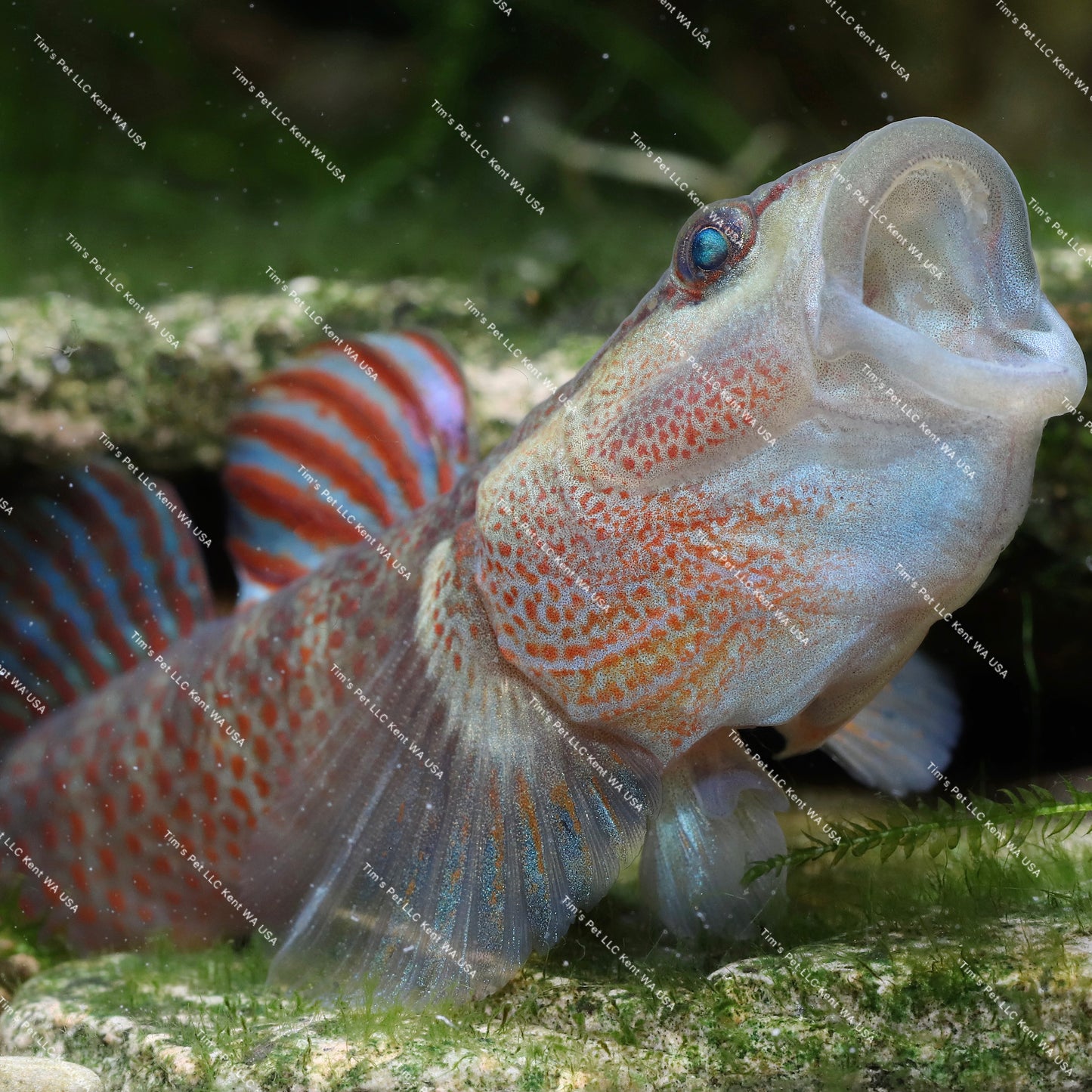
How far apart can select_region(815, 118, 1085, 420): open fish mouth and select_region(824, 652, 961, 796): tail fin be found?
1.24m

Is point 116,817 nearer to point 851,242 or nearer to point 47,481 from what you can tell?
point 47,481

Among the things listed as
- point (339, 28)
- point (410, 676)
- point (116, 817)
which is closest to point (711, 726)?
point (410, 676)

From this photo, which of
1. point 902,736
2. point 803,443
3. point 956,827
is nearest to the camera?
point 803,443

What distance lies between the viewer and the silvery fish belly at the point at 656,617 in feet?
5.49

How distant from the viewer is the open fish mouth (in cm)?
160

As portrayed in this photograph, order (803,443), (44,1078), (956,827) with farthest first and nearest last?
(956,827) → (44,1078) → (803,443)

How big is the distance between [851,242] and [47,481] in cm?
295

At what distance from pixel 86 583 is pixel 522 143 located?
236cm

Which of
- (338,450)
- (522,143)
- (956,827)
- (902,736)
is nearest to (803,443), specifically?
(956,827)

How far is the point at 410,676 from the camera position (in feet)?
7.36

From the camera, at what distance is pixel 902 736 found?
2699 mm

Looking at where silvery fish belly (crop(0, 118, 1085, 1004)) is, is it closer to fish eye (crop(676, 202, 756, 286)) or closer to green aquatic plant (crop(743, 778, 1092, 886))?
fish eye (crop(676, 202, 756, 286))

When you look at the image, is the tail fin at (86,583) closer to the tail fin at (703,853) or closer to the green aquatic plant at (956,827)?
the tail fin at (703,853)

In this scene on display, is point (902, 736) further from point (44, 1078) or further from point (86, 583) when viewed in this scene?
point (86, 583)
